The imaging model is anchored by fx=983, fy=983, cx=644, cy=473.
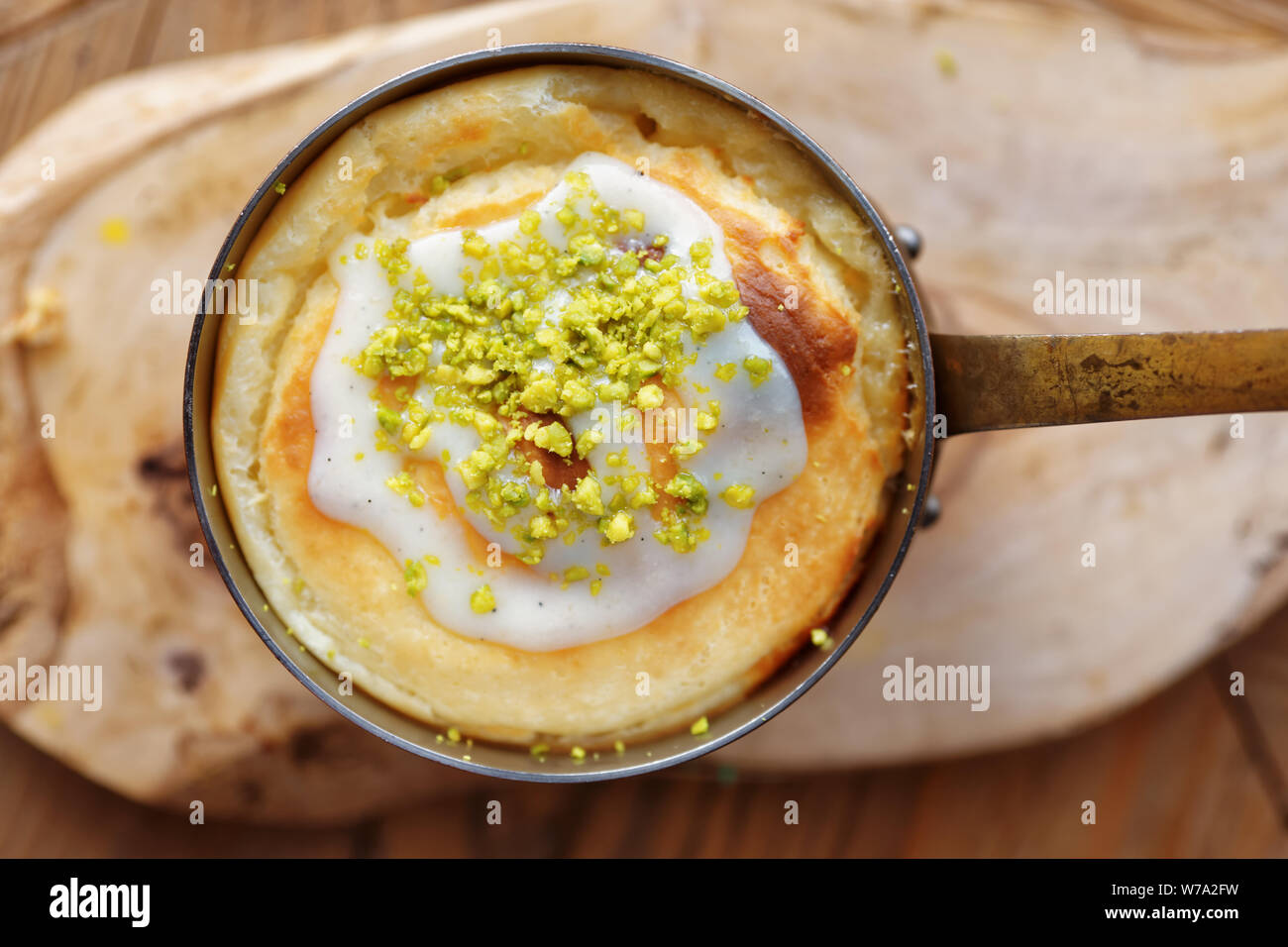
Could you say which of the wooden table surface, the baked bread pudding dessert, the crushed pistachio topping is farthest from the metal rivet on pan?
the wooden table surface

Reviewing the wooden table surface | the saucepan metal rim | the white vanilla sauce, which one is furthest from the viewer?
the wooden table surface

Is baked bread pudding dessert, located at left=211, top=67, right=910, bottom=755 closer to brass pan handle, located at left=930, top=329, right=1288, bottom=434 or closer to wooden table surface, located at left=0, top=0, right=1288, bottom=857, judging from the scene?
brass pan handle, located at left=930, top=329, right=1288, bottom=434

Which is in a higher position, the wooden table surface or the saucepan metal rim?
the saucepan metal rim

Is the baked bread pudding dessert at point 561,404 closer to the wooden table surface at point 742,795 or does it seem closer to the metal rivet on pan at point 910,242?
the metal rivet on pan at point 910,242

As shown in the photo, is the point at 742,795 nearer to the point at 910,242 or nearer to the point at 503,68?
the point at 910,242

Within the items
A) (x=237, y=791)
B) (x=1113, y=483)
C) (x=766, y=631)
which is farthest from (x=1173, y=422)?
(x=237, y=791)
